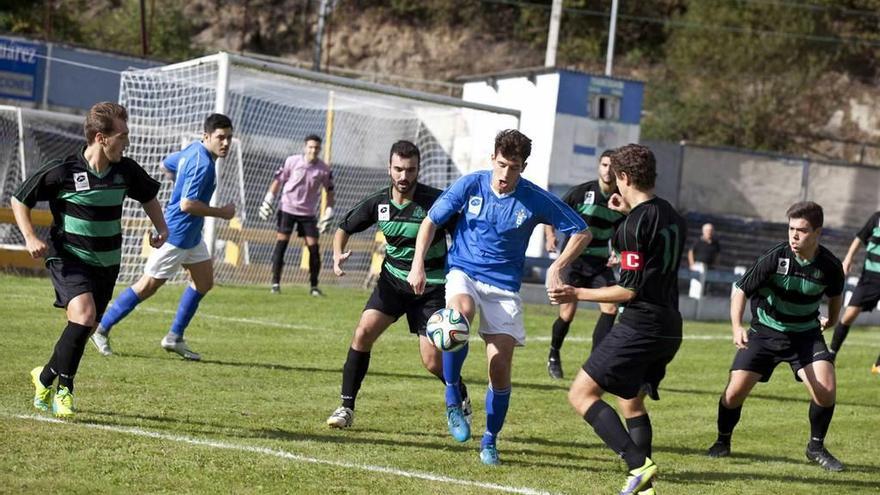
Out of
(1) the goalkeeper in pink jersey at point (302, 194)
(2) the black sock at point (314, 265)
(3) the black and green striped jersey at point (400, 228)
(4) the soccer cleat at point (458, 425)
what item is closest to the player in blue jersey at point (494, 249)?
(4) the soccer cleat at point (458, 425)

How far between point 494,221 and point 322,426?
6.19 feet

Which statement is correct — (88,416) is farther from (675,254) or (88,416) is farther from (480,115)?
(480,115)

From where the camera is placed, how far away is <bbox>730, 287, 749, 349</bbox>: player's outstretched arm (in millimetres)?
8211

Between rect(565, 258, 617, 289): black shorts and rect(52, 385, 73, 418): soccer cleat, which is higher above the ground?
rect(565, 258, 617, 289): black shorts

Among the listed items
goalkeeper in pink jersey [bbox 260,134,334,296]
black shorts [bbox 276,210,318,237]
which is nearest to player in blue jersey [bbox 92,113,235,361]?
goalkeeper in pink jersey [bbox 260,134,334,296]

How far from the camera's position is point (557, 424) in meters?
9.32

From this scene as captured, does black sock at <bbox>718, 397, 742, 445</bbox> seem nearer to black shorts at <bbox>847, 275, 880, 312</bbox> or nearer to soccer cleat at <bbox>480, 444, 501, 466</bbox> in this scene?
soccer cleat at <bbox>480, 444, 501, 466</bbox>

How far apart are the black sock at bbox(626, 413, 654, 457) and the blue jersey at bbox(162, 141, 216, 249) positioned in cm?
462

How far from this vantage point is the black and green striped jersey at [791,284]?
8.38 meters

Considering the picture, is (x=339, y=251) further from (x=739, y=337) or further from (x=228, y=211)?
(x=739, y=337)

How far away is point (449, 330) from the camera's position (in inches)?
289

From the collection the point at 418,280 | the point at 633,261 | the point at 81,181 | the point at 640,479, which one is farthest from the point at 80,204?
the point at 640,479

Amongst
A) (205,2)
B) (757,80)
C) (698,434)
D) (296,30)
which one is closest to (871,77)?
(757,80)

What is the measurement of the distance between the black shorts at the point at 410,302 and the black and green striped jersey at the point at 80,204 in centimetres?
174
